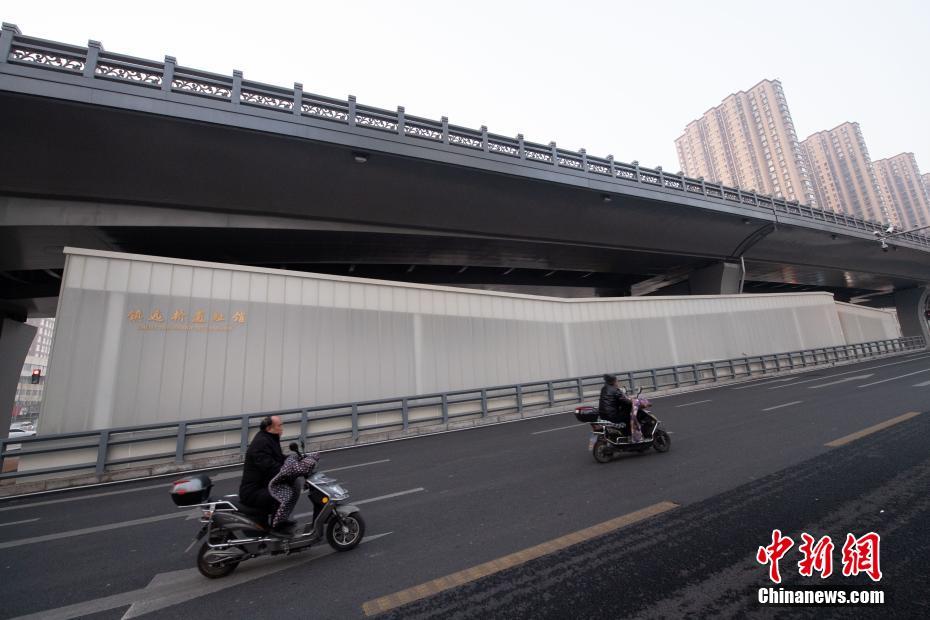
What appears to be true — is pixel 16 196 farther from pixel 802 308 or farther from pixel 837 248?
pixel 837 248

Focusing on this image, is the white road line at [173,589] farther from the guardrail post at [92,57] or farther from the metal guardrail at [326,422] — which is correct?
the guardrail post at [92,57]

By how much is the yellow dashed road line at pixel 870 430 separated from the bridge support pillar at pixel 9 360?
33.0 metres

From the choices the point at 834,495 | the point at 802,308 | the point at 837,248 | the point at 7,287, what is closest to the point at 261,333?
the point at 834,495

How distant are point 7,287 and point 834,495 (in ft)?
108

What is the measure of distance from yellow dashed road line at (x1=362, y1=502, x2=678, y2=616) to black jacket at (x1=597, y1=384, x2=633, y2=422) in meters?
2.71

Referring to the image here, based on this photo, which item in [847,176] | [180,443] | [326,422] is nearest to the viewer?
[180,443]

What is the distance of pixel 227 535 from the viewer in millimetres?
4098

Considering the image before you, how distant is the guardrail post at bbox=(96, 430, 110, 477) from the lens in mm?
9086

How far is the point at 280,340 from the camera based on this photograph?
12.2 meters

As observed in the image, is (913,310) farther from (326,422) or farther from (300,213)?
(300,213)

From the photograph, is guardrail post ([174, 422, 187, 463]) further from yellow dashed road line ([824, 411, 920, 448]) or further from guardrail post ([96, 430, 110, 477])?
yellow dashed road line ([824, 411, 920, 448])

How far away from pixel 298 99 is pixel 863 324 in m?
52.3

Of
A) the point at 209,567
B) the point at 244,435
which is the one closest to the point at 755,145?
the point at 244,435

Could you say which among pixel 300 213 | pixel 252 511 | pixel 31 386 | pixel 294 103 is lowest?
pixel 252 511
